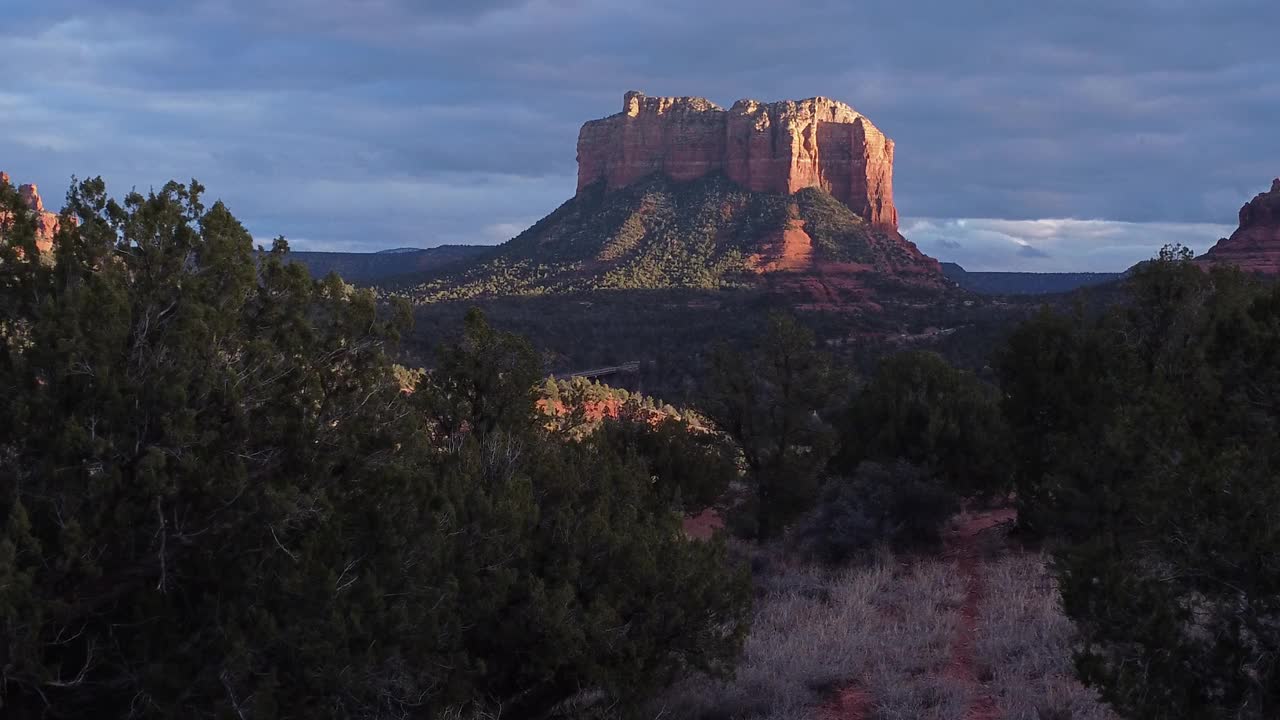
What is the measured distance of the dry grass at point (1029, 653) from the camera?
8.26 meters

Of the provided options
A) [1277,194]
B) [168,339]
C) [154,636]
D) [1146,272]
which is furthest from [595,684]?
[1277,194]

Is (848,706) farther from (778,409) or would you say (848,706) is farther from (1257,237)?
(1257,237)

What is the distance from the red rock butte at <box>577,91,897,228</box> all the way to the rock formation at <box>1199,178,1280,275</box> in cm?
3880

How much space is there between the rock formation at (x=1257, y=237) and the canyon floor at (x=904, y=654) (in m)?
68.3

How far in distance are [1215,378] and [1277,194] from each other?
85.6 m

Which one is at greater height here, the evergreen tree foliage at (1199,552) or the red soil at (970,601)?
the evergreen tree foliage at (1199,552)

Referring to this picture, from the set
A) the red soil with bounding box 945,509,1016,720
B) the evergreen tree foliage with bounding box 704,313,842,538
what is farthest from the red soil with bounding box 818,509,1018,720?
the evergreen tree foliage with bounding box 704,313,842,538

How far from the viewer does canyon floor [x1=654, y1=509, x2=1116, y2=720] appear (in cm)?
866

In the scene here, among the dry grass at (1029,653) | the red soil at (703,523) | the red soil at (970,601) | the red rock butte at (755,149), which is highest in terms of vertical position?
the red rock butte at (755,149)

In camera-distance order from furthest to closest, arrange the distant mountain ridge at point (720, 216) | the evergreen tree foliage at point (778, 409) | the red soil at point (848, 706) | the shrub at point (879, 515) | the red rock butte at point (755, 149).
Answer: the red rock butte at point (755, 149), the distant mountain ridge at point (720, 216), the evergreen tree foliage at point (778, 409), the shrub at point (879, 515), the red soil at point (848, 706)

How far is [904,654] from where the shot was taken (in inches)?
405

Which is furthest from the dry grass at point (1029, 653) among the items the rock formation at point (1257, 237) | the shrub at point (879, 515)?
the rock formation at point (1257, 237)

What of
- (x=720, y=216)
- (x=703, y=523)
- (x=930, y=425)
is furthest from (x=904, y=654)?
(x=720, y=216)

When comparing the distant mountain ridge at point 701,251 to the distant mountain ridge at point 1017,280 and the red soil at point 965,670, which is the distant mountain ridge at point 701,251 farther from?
the red soil at point 965,670
